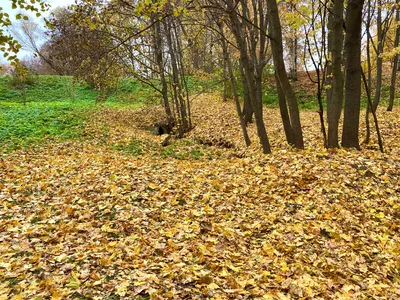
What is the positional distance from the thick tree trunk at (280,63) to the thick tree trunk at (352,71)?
1.24 meters

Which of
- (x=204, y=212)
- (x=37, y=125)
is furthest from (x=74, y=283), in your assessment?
(x=37, y=125)

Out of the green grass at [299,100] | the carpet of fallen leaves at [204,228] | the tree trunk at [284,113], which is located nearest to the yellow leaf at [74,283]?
the carpet of fallen leaves at [204,228]

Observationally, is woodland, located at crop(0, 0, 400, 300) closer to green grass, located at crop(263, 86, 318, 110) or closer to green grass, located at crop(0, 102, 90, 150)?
green grass, located at crop(0, 102, 90, 150)

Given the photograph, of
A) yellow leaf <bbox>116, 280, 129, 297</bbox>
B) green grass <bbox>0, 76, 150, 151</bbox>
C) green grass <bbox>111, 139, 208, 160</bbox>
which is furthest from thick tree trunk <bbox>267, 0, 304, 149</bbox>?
green grass <bbox>0, 76, 150, 151</bbox>

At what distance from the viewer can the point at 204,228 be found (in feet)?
15.4

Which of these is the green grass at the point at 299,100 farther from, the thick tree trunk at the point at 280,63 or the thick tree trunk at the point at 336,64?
the thick tree trunk at the point at 280,63

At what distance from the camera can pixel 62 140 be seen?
11.0 metres

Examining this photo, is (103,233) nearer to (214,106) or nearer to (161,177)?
(161,177)

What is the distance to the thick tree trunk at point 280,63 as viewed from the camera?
278 inches

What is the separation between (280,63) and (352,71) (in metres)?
1.76

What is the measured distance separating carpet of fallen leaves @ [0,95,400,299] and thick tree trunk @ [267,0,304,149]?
723 millimetres

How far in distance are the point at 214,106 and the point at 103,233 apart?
15121mm

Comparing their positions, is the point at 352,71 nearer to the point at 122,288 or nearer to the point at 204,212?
the point at 204,212

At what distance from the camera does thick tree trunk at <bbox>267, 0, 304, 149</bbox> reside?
7.07 meters
